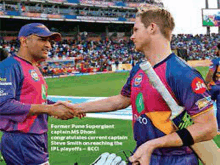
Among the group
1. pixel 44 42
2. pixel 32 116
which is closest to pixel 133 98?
pixel 32 116

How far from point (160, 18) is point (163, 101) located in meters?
0.55

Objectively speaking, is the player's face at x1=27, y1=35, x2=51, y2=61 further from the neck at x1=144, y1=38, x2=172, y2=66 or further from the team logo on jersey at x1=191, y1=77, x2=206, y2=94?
the team logo on jersey at x1=191, y1=77, x2=206, y2=94

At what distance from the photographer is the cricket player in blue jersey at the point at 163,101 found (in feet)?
6.50

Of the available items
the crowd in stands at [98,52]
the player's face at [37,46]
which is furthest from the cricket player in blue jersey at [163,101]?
the crowd in stands at [98,52]

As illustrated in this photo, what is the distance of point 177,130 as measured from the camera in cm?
212

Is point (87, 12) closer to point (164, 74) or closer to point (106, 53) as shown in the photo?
point (106, 53)

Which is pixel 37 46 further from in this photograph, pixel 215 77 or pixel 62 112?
pixel 215 77

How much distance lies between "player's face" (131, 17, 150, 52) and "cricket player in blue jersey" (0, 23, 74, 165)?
1.24 meters

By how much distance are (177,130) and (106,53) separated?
46.3 metres

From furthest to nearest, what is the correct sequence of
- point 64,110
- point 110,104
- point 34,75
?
point 64,110 < point 34,75 < point 110,104

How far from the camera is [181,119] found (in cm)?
215

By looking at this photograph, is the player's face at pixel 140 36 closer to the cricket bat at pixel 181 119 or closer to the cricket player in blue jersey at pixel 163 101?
the cricket player in blue jersey at pixel 163 101

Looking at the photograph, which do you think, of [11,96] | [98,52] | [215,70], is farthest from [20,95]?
[98,52]

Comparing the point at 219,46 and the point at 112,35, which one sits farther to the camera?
the point at 112,35
